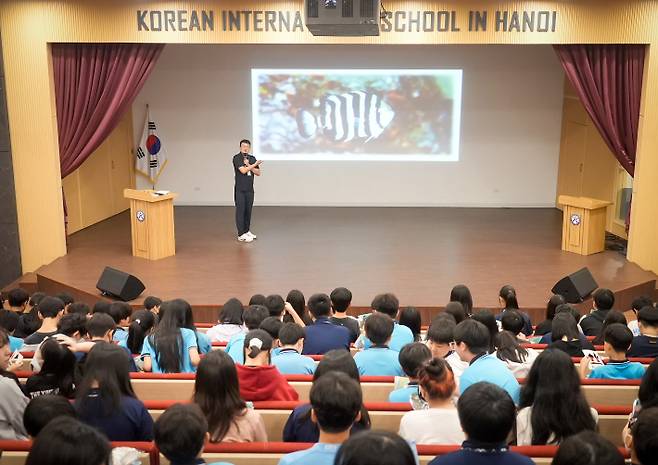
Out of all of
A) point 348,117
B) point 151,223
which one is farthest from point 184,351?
point 348,117

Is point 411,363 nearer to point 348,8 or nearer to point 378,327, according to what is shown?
point 378,327

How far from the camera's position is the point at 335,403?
2.38 metres

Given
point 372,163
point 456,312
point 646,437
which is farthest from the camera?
point 372,163

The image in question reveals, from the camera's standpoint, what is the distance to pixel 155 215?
27.1 feet

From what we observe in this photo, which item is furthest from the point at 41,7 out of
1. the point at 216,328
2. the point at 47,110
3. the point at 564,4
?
the point at 564,4

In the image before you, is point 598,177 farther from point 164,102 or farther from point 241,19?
point 164,102

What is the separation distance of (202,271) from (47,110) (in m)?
2.60

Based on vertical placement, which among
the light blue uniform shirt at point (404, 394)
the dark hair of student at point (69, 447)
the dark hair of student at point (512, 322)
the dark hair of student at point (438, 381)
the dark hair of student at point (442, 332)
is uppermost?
the dark hair of student at point (69, 447)

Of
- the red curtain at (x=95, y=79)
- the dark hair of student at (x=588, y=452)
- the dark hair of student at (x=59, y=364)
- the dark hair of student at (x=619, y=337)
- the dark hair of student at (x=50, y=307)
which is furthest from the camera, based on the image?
the red curtain at (x=95, y=79)

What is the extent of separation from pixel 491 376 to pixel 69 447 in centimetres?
199

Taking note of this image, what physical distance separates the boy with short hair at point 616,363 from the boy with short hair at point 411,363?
3.59 feet

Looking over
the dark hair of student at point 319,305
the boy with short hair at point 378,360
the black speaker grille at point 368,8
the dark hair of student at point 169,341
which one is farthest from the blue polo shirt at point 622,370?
the black speaker grille at point 368,8

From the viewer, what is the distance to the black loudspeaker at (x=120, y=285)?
6918mm

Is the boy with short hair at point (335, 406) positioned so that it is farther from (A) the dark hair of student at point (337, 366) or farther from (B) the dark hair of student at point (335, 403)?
(A) the dark hair of student at point (337, 366)
